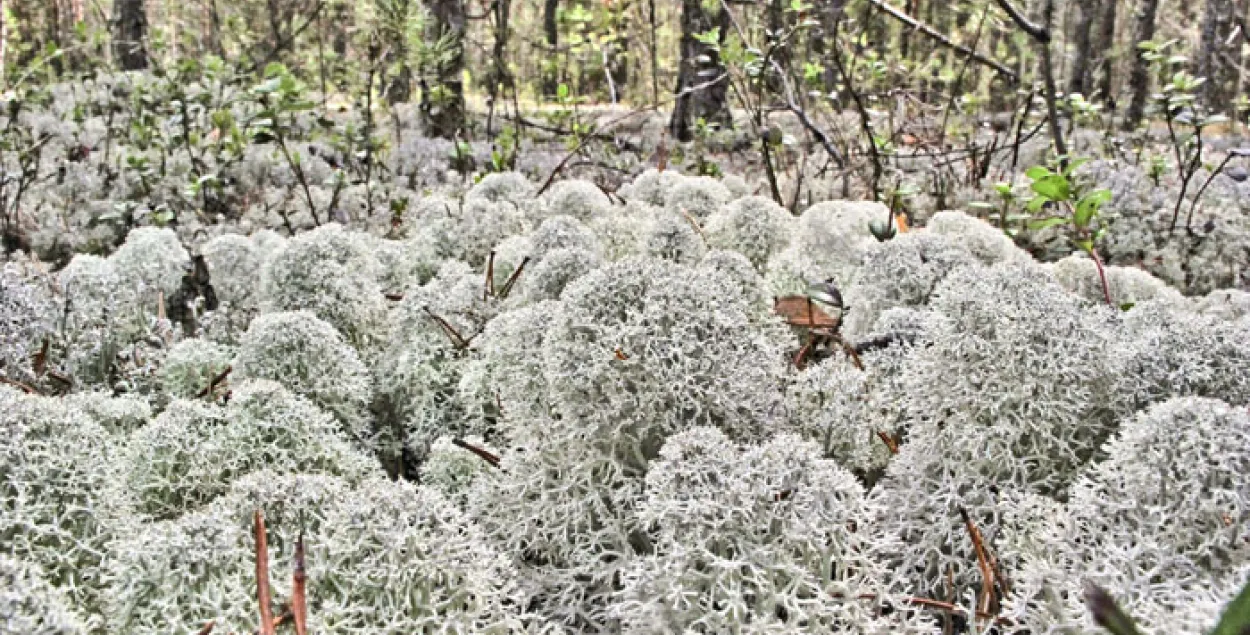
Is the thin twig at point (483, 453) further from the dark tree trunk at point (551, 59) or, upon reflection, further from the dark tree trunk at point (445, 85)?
the dark tree trunk at point (551, 59)

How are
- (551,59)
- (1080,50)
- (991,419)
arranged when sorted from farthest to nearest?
1. (551,59)
2. (1080,50)
3. (991,419)

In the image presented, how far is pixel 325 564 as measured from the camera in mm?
916

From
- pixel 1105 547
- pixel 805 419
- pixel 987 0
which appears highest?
pixel 987 0

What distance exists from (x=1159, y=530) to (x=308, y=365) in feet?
3.85

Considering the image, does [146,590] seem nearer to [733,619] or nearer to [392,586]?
[392,586]

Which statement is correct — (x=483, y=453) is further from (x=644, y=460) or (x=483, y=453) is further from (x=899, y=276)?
(x=899, y=276)

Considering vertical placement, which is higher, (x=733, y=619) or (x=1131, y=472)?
(x=1131, y=472)

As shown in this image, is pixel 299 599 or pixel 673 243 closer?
pixel 299 599

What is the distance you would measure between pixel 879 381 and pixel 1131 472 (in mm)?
544

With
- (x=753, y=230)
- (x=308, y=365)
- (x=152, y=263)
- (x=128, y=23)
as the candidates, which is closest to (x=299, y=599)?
(x=308, y=365)

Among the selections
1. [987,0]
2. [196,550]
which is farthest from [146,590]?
[987,0]

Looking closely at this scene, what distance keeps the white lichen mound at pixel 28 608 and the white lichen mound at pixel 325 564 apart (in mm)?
68

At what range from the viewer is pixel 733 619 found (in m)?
0.90

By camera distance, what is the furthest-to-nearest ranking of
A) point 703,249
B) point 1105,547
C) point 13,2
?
point 13,2, point 703,249, point 1105,547
